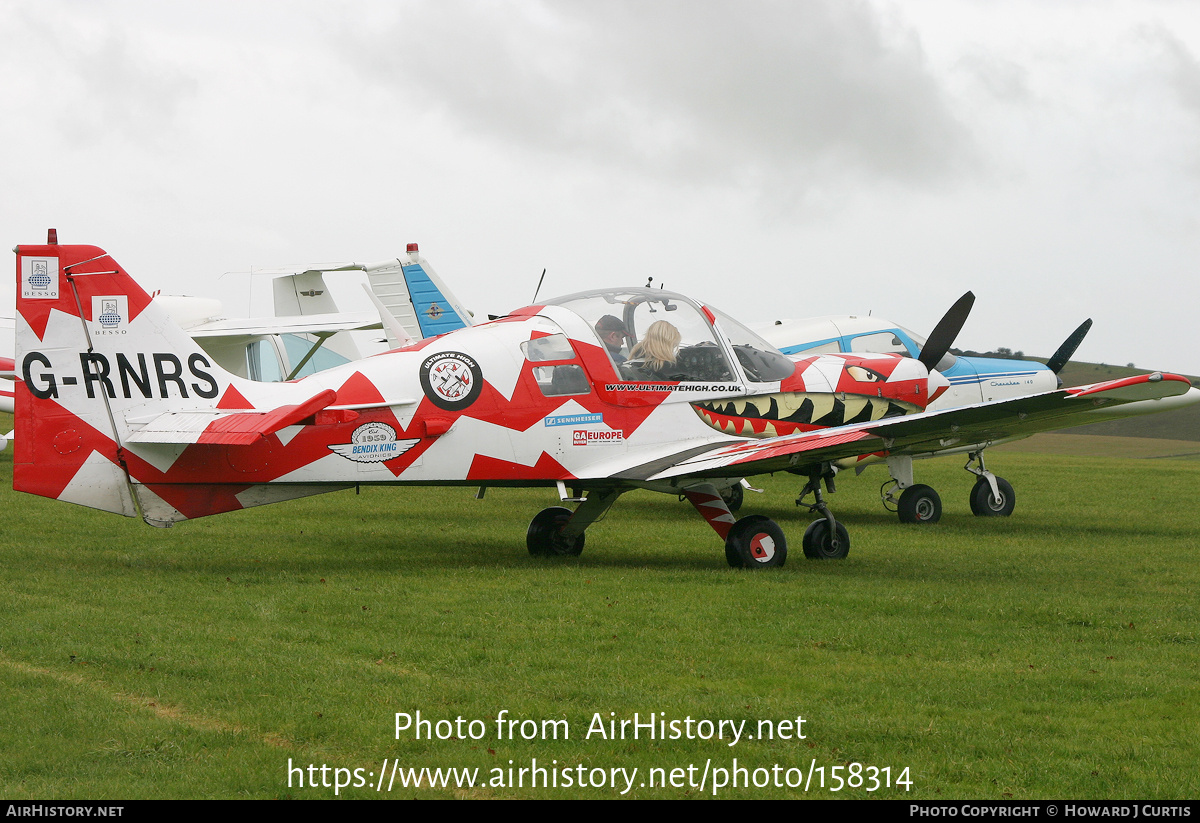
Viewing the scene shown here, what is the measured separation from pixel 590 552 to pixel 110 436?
4894 millimetres

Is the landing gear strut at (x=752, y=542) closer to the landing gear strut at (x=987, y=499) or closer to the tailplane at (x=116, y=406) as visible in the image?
the tailplane at (x=116, y=406)

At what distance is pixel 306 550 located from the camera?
11.7 meters

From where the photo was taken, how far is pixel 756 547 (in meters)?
10.4

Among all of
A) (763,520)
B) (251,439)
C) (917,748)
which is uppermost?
(251,439)

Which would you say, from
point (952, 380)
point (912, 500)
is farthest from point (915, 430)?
point (952, 380)

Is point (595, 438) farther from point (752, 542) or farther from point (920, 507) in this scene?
point (920, 507)

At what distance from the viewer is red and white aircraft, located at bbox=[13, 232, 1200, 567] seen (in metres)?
9.23

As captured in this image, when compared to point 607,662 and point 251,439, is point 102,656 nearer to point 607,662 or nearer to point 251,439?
point 251,439

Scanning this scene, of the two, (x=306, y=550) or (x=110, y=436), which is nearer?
(x=110, y=436)

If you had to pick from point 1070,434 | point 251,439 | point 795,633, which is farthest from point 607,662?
point 1070,434

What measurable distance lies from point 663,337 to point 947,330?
5698 mm

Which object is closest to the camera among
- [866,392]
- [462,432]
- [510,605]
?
[510,605]

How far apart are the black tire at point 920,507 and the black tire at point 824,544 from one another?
14.4 ft

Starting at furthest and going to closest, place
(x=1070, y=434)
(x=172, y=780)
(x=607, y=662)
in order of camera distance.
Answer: (x=1070, y=434) < (x=607, y=662) < (x=172, y=780)
